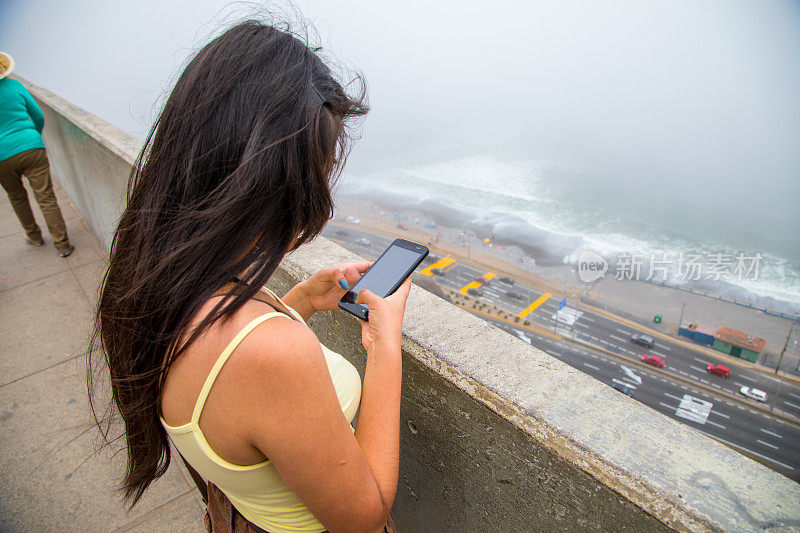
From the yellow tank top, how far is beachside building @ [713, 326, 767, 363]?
1852 cm

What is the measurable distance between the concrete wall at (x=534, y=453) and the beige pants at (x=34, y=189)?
3428 mm

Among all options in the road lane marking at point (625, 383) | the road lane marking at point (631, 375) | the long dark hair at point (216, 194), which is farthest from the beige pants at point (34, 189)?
the road lane marking at point (631, 375)

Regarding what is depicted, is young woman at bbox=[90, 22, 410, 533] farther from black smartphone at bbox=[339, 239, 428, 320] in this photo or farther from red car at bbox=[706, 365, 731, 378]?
red car at bbox=[706, 365, 731, 378]

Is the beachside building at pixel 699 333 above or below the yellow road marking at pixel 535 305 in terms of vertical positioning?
above

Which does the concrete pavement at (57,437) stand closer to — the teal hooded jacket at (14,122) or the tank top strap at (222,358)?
the tank top strap at (222,358)

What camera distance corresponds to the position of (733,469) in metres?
0.97

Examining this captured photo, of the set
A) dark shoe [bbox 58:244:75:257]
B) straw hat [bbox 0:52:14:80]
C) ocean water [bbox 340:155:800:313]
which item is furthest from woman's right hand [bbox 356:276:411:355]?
ocean water [bbox 340:155:800:313]

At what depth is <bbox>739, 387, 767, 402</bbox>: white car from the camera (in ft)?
45.3

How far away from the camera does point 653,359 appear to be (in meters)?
16.2

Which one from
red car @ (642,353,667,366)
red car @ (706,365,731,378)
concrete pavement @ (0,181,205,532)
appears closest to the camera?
concrete pavement @ (0,181,205,532)

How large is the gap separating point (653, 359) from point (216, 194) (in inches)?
717

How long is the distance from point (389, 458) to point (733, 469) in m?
0.73

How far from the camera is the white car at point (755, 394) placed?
13.8 metres

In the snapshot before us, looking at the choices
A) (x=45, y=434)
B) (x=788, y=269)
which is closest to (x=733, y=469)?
(x=45, y=434)
